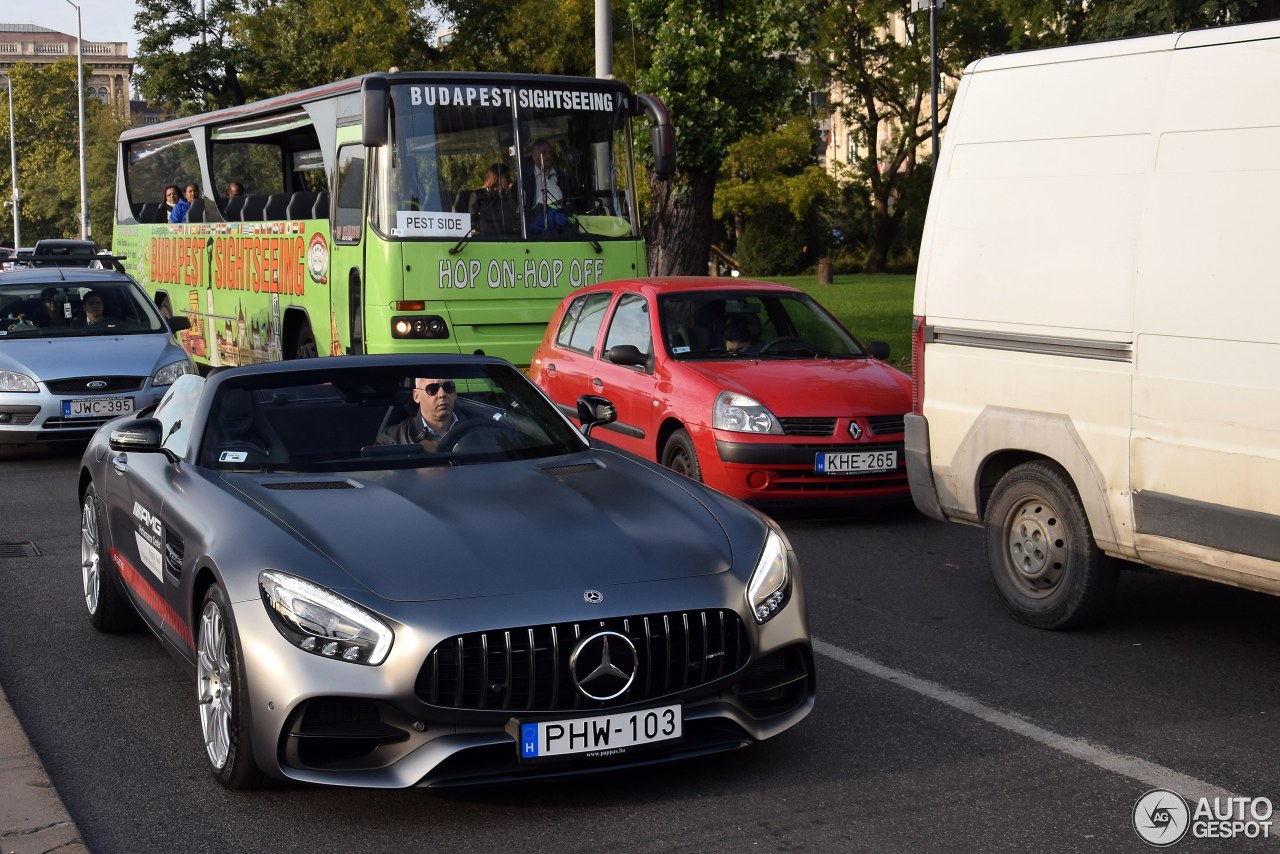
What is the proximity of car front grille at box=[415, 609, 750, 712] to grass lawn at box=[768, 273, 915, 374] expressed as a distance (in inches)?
380

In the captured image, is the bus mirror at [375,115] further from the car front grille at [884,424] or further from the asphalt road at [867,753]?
the asphalt road at [867,753]

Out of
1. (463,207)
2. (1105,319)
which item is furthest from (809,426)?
(463,207)

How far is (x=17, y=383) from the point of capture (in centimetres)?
1288

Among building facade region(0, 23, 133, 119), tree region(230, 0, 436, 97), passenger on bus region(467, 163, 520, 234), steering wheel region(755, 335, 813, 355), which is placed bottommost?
steering wheel region(755, 335, 813, 355)

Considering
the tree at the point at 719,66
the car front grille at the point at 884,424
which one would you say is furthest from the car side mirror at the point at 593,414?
the tree at the point at 719,66

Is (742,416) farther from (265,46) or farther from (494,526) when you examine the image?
(265,46)

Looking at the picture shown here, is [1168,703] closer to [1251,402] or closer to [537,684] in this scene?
[1251,402]

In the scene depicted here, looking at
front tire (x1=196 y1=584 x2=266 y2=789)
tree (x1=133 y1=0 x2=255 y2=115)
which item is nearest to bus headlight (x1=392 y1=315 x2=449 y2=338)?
front tire (x1=196 y1=584 x2=266 y2=789)

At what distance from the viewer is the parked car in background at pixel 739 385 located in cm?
945

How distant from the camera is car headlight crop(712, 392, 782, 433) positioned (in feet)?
30.9

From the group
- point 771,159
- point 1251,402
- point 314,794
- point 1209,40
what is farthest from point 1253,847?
point 771,159

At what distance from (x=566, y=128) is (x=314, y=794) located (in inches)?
387

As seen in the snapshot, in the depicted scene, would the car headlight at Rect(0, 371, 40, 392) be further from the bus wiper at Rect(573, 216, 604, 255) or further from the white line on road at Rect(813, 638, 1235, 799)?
the white line on road at Rect(813, 638, 1235, 799)

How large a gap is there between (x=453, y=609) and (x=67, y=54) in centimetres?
18926
